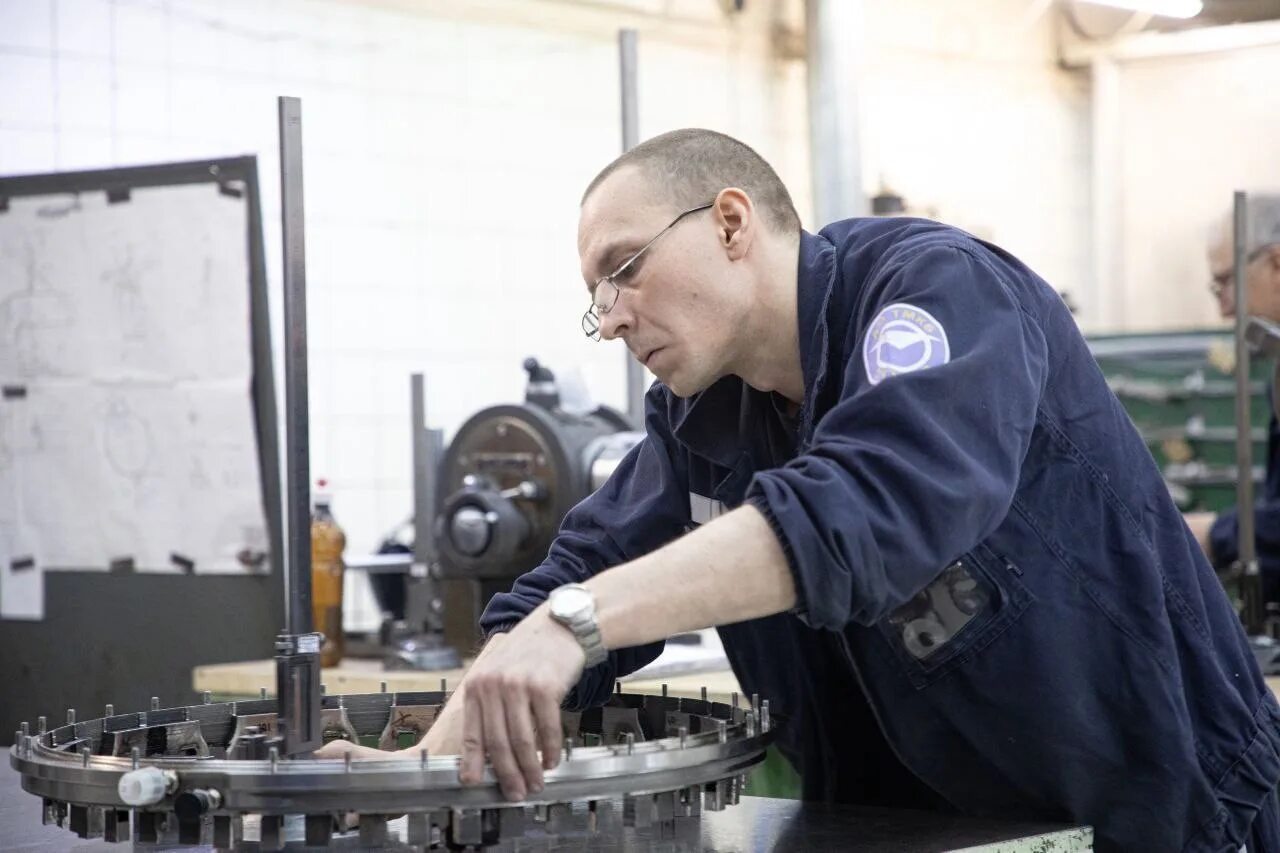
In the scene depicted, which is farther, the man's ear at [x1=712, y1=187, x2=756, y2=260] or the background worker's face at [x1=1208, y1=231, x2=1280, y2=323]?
the background worker's face at [x1=1208, y1=231, x2=1280, y2=323]

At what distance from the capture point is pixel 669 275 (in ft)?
4.74

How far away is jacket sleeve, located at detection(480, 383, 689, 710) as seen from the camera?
1.49m

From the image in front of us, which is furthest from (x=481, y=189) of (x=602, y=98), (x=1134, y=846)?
(x=1134, y=846)

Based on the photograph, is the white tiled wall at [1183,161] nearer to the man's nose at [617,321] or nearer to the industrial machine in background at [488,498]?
the industrial machine in background at [488,498]

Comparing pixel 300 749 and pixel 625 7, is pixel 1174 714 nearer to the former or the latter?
pixel 300 749

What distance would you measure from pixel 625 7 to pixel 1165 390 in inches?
90.2

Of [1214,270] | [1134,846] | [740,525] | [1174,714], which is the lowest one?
[1134,846]

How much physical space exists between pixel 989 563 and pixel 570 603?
400mm

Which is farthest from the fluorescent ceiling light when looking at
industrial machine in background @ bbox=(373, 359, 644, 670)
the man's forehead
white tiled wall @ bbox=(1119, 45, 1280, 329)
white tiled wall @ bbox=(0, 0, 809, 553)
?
the man's forehead

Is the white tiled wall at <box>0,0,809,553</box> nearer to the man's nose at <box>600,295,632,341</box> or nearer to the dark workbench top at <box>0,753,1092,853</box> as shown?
the man's nose at <box>600,295,632,341</box>

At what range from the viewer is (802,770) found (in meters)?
1.63

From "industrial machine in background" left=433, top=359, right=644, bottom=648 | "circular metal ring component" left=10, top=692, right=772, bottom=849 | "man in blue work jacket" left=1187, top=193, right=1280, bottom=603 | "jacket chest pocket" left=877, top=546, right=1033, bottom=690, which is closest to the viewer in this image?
"circular metal ring component" left=10, top=692, right=772, bottom=849

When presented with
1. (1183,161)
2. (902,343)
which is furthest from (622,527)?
(1183,161)

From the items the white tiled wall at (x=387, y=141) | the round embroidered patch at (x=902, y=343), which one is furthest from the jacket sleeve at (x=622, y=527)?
the white tiled wall at (x=387, y=141)
